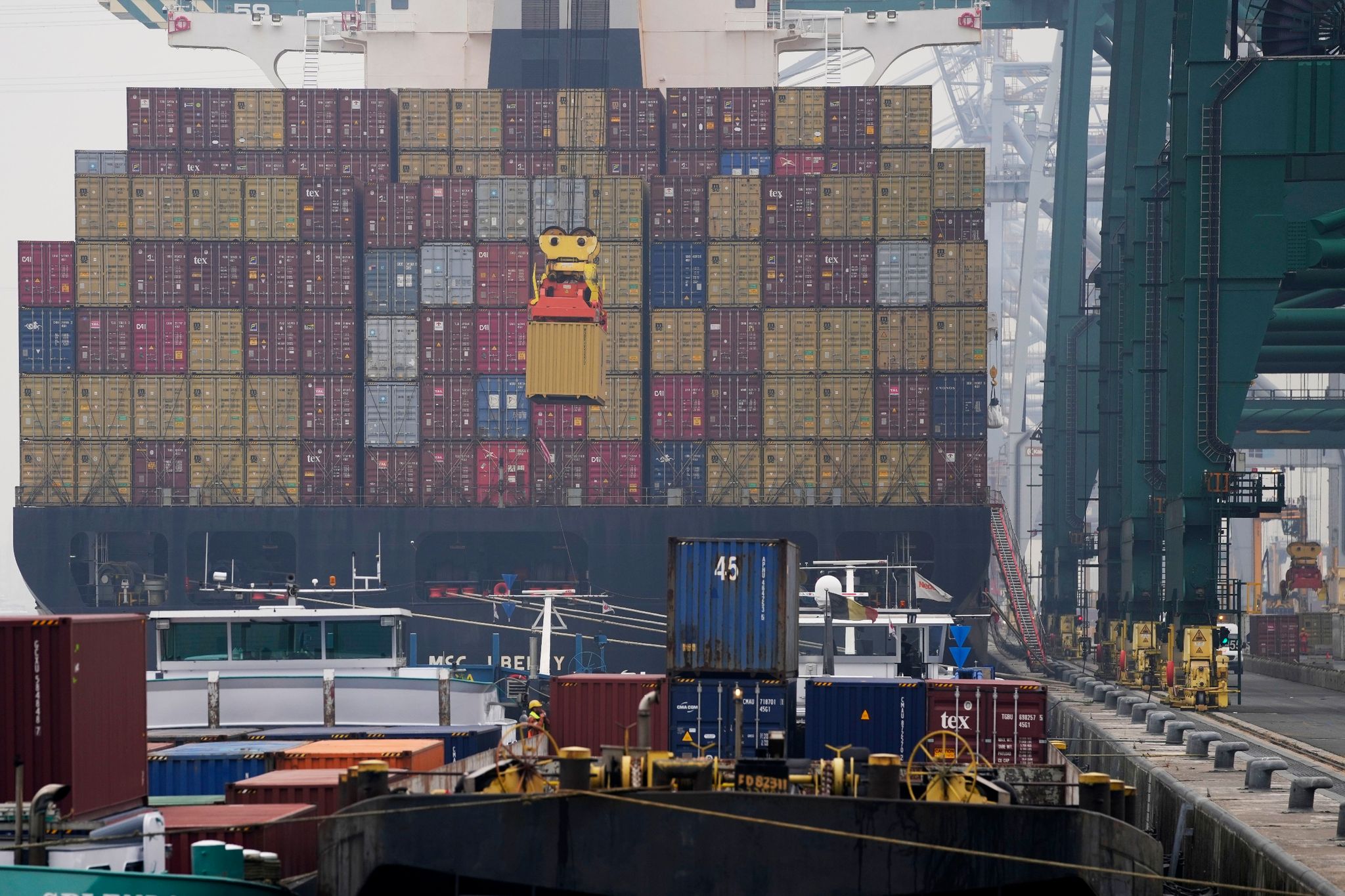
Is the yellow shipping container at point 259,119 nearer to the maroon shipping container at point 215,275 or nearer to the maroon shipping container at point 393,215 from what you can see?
the maroon shipping container at point 215,275

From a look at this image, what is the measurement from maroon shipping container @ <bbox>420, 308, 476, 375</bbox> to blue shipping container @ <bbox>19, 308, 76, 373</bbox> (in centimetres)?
1513

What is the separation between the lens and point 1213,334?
41.5m

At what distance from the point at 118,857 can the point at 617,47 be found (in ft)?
236

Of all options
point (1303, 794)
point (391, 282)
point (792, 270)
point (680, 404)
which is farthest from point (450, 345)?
point (1303, 794)

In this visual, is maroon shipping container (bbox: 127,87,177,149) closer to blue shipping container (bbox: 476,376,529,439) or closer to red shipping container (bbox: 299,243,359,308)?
red shipping container (bbox: 299,243,359,308)

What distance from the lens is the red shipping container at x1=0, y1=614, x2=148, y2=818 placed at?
655 inches

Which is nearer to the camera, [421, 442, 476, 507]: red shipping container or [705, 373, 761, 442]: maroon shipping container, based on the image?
[705, 373, 761, 442]: maroon shipping container

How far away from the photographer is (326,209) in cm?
7350

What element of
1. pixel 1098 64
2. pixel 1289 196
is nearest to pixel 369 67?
pixel 1289 196

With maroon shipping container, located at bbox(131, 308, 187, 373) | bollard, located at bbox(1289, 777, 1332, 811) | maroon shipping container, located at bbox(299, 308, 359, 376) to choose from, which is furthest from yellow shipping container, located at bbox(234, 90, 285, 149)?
bollard, located at bbox(1289, 777, 1332, 811)

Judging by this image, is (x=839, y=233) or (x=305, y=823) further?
(x=839, y=233)

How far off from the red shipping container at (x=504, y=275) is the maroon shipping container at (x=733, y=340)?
7.89m

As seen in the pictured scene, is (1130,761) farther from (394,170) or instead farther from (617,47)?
(617,47)

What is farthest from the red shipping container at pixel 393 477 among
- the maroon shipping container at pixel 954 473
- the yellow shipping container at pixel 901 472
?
the maroon shipping container at pixel 954 473
